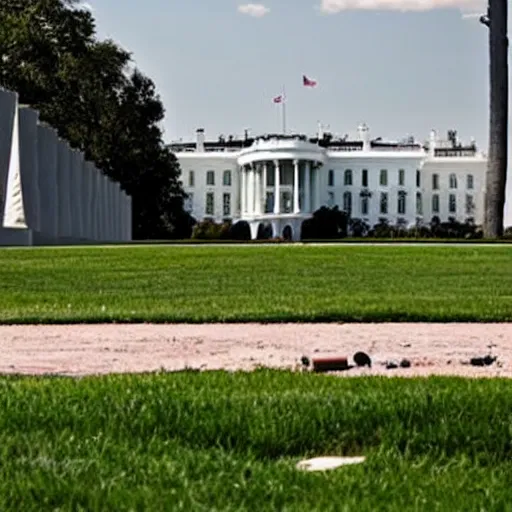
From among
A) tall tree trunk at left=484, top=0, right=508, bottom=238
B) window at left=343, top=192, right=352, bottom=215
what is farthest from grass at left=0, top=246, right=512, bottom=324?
window at left=343, top=192, right=352, bottom=215

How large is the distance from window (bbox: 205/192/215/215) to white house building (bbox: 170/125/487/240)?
12 centimetres

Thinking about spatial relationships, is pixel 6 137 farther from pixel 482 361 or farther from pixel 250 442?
pixel 250 442

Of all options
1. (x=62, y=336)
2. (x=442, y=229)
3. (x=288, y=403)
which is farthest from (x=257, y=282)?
(x=442, y=229)

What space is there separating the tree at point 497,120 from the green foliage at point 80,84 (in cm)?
2421

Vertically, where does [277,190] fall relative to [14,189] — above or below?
above

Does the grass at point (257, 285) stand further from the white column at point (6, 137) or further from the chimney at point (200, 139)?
the chimney at point (200, 139)

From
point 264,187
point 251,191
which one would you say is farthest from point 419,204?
point 251,191

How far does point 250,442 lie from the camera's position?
16.5 ft

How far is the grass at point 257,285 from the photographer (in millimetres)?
12344

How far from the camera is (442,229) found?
120 meters

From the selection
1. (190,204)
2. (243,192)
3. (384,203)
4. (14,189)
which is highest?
(243,192)

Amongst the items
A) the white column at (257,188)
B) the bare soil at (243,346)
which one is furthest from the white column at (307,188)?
the bare soil at (243,346)

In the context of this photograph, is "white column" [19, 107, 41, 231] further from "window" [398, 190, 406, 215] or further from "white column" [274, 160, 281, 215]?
"window" [398, 190, 406, 215]

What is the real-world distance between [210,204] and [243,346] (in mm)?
159897
